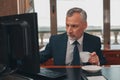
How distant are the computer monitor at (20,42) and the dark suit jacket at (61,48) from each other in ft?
2.44

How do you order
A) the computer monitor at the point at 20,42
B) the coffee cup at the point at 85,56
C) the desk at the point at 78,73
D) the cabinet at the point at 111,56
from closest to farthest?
the computer monitor at the point at 20,42 < the desk at the point at 78,73 < the coffee cup at the point at 85,56 < the cabinet at the point at 111,56

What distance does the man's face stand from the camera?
2.11 meters

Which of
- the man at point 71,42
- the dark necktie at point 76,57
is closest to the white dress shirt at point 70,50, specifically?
the man at point 71,42

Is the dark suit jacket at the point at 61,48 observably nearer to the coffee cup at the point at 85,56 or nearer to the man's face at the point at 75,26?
the man's face at the point at 75,26

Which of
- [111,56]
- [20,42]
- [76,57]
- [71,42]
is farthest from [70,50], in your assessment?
[111,56]

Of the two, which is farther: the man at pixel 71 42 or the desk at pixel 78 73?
the man at pixel 71 42

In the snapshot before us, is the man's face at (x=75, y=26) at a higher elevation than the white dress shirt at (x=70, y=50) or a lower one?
higher

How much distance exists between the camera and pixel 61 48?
89.8 inches

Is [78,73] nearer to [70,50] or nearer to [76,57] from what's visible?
[76,57]

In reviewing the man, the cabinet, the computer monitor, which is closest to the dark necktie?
the man

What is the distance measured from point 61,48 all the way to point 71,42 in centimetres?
14

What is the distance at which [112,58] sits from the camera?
316 centimetres

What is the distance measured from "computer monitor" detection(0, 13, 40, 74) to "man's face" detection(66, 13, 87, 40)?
0.69 meters

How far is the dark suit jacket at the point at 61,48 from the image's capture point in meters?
2.25
